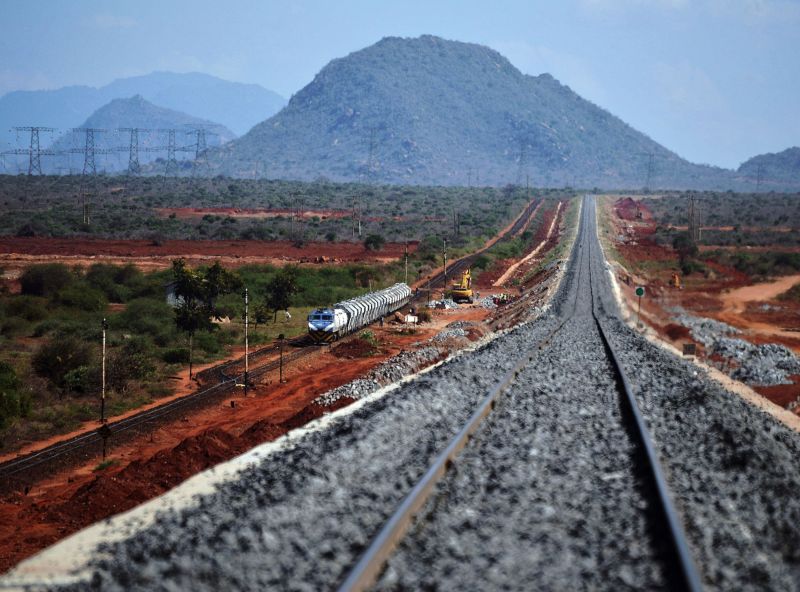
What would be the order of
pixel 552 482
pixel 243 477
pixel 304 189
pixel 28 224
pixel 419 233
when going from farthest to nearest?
pixel 304 189 → pixel 419 233 → pixel 28 224 → pixel 243 477 → pixel 552 482

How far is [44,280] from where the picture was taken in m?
56.5

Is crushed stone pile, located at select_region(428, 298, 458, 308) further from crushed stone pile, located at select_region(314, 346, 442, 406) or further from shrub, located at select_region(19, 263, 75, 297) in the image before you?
crushed stone pile, located at select_region(314, 346, 442, 406)

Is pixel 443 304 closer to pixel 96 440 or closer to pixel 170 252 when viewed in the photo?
pixel 96 440

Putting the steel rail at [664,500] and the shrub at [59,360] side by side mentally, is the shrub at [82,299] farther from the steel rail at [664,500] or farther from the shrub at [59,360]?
the steel rail at [664,500]

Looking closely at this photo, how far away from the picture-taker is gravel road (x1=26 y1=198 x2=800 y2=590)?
762 centimetres

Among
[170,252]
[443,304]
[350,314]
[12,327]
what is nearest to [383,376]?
[350,314]

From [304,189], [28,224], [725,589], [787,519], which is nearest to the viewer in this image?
[725,589]

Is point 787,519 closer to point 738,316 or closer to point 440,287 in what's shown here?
point 738,316

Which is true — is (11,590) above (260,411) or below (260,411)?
above

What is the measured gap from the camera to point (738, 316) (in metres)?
49.1

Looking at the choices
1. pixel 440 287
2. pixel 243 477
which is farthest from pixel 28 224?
pixel 243 477

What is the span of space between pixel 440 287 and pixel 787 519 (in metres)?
58.1

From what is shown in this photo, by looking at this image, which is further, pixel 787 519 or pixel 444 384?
pixel 444 384

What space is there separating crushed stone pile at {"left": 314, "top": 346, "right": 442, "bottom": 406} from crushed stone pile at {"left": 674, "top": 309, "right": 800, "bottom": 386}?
973cm
